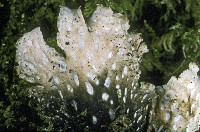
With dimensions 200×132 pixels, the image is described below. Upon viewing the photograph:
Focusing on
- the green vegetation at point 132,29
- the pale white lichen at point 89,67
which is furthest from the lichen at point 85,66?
the green vegetation at point 132,29

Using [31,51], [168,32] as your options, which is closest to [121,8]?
[168,32]

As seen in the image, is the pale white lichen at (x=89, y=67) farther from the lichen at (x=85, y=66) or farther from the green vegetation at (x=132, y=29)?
the green vegetation at (x=132, y=29)

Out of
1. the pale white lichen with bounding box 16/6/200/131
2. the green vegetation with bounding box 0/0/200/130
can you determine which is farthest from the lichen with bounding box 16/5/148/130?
the green vegetation with bounding box 0/0/200/130

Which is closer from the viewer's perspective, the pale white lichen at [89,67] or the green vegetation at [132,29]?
the pale white lichen at [89,67]

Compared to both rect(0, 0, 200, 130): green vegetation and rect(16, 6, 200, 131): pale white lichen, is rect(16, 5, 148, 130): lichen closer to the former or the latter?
rect(16, 6, 200, 131): pale white lichen

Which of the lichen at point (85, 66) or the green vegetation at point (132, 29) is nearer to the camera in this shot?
the lichen at point (85, 66)

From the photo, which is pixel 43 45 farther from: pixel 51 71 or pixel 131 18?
pixel 131 18

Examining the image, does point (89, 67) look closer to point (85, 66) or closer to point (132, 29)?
point (85, 66)

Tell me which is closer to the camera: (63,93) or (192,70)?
(63,93)
